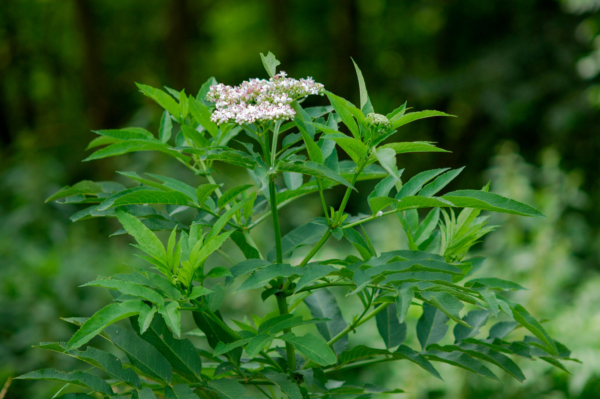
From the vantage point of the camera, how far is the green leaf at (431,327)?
721 mm

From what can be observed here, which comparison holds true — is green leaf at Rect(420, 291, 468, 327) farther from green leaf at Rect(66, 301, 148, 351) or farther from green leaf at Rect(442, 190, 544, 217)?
green leaf at Rect(66, 301, 148, 351)

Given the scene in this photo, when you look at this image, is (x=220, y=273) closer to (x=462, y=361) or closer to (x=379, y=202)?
(x=379, y=202)

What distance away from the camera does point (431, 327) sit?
0.73 metres

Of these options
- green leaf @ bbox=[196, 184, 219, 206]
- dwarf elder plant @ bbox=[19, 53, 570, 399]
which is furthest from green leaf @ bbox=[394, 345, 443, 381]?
green leaf @ bbox=[196, 184, 219, 206]

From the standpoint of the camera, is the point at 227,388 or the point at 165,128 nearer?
the point at 227,388

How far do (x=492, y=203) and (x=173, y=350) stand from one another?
40 cm

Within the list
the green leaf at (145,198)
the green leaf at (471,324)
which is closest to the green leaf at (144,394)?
the green leaf at (145,198)

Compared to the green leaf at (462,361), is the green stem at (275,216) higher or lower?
higher

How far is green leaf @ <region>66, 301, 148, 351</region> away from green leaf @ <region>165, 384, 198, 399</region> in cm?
11

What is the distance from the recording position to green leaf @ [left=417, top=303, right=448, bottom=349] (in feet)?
2.36

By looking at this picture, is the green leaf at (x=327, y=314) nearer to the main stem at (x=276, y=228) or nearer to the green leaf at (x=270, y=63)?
the main stem at (x=276, y=228)

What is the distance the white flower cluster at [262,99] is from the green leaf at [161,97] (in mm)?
129

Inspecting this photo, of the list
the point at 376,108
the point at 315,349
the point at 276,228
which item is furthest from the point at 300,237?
the point at 376,108

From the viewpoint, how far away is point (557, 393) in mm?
1879
